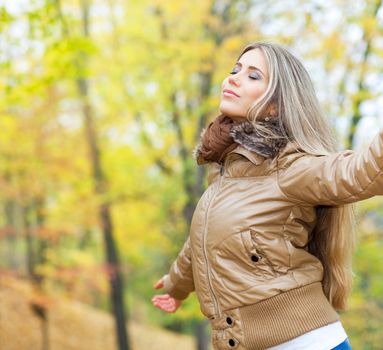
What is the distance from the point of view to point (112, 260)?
11.2m

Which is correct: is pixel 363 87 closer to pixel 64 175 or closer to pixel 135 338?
pixel 64 175

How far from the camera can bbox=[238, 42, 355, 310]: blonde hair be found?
86.0 inches

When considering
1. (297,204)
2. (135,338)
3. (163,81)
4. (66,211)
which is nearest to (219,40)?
(163,81)

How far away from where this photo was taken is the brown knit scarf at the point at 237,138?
84.1 inches

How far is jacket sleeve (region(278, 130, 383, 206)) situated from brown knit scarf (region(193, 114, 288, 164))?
0.12 m

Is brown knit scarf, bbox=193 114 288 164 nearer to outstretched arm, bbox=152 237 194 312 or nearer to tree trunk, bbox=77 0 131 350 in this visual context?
outstretched arm, bbox=152 237 194 312

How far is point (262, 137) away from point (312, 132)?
8.2 inches

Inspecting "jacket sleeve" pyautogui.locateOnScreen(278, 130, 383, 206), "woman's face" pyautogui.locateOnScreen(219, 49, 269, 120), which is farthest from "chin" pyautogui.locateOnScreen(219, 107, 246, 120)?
"jacket sleeve" pyautogui.locateOnScreen(278, 130, 383, 206)

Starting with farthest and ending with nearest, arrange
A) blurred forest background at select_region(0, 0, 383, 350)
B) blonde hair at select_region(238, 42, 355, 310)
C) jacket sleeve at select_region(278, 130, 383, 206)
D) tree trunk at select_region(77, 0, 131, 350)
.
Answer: tree trunk at select_region(77, 0, 131, 350) → blurred forest background at select_region(0, 0, 383, 350) → blonde hair at select_region(238, 42, 355, 310) → jacket sleeve at select_region(278, 130, 383, 206)

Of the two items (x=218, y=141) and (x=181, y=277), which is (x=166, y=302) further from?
(x=218, y=141)

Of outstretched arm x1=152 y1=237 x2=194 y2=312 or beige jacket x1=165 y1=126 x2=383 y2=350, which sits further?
outstretched arm x1=152 y1=237 x2=194 y2=312

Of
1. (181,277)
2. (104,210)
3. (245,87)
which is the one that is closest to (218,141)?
(245,87)

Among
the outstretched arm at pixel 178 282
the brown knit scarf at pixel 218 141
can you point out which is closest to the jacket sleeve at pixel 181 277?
the outstretched arm at pixel 178 282

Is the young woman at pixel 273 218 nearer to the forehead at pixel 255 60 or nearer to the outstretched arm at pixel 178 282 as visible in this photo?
the forehead at pixel 255 60
